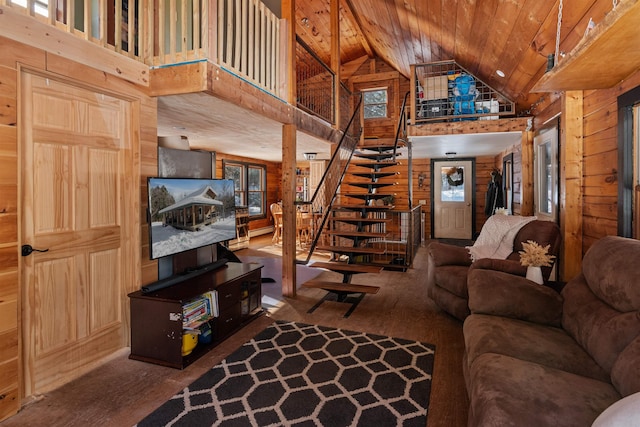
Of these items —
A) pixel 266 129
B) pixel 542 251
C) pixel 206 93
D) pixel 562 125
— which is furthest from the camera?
pixel 266 129

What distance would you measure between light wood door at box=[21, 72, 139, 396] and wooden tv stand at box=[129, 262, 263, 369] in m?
0.25

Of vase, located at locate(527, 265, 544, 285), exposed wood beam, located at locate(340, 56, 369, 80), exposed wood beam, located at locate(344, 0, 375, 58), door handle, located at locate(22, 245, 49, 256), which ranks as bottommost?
vase, located at locate(527, 265, 544, 285)

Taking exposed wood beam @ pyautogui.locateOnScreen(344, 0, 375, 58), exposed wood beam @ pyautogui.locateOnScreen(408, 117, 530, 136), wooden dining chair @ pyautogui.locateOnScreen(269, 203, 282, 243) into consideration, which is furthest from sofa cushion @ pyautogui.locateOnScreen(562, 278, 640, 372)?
wooden dining chair @ pyautogui.locateOnScreen(269, 203, 282, 243)

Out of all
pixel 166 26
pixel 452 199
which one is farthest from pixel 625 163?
pixel 452 199

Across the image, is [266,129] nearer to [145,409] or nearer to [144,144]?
[144,144]

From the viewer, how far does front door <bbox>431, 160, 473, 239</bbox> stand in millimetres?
8242

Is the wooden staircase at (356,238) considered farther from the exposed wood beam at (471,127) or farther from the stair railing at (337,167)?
the exposed wood beam at (471,127)

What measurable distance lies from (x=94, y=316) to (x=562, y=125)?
423 centimetres

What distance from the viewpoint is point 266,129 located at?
4.47 meters

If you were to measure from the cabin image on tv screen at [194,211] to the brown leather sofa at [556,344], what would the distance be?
2.24 m

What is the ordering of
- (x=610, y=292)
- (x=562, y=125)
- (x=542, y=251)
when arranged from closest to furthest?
(x=610, y=292), (x=542, y=251), (x=562, y=125)

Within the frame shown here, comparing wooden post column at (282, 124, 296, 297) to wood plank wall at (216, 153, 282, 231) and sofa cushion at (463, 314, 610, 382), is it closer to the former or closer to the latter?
sofa cushion at (463, 314, 610, 382)

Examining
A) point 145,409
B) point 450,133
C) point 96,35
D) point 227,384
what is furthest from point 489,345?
point 450,133

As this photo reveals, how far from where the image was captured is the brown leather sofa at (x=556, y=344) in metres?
1.22
